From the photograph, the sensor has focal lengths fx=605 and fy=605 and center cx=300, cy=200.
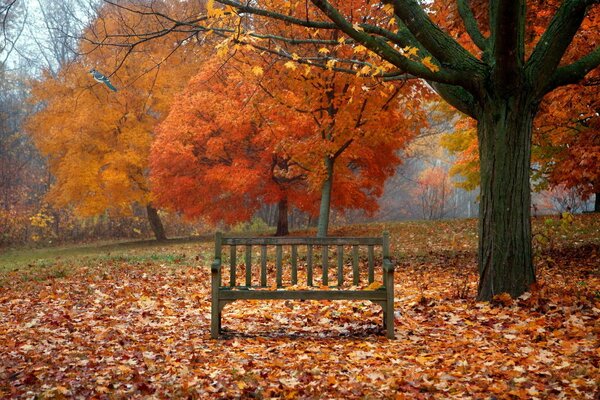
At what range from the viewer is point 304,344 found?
5.89m

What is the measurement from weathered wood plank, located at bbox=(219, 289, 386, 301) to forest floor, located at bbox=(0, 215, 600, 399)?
0.44 metres

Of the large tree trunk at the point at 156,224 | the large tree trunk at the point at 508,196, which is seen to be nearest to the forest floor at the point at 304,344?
the large tree trunk at the point at 508,196

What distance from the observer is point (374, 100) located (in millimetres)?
15711

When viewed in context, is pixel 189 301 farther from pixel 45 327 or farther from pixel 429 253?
pixel 429 253

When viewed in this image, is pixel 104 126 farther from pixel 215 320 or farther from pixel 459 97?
pixel 215 320

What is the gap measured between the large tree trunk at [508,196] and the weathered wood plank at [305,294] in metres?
1.83

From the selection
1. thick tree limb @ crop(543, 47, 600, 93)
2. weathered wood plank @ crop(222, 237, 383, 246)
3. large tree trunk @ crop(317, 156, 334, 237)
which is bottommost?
weathered wood plank @ crop(222, 237, 383, 246)

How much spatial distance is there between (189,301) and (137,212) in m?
24.8

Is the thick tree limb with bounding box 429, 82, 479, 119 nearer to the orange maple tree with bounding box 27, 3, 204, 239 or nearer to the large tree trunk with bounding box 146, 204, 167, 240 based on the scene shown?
the orange maple tree with bounding box 27, 3, 204, 239

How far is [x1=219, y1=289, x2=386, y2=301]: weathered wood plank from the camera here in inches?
234

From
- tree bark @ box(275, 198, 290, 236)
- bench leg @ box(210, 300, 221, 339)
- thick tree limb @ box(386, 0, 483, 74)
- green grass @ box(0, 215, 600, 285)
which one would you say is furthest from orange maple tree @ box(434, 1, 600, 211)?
tree bark @ box(275, 198, 290, 236)

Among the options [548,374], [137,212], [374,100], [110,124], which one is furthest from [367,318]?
[137,212]

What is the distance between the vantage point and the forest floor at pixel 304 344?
4.50 meters

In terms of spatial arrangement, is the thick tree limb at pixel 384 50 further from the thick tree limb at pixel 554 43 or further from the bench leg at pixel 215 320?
the bench leg at pixel 215 320
